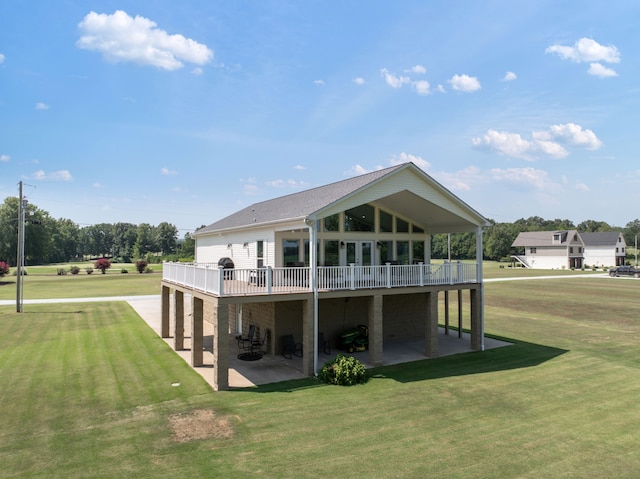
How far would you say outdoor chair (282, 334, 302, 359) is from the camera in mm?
16031

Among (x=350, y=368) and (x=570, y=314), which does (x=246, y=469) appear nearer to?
(x=350, y=368)

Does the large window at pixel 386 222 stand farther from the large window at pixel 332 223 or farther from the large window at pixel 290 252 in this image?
A: the large window at pixel 290 252

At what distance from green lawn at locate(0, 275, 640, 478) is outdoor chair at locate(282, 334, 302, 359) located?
318 centimetres

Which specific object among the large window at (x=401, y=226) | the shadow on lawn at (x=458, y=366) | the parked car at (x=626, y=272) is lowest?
the shadow on lawn at (x=458, y=366)

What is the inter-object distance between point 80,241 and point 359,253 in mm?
148486

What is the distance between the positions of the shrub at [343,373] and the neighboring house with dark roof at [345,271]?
26.3 inches

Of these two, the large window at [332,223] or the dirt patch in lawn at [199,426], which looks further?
the large window at [332,223]

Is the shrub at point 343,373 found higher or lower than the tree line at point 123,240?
lower

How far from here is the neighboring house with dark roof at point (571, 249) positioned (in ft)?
260

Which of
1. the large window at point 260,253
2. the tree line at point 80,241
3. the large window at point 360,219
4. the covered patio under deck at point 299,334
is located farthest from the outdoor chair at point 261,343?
the tree line at point 80,241

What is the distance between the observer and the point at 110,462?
7.92 meters

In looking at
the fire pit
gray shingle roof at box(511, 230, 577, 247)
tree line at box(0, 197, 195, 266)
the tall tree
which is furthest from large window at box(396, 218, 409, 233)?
the tall tree

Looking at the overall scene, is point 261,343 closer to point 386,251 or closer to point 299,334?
point 299,334

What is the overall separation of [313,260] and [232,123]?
Answer: 13.7 meters
